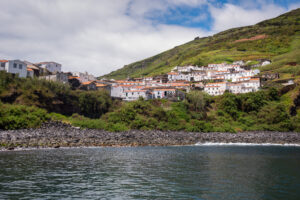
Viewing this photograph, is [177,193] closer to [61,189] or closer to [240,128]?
[61,189]

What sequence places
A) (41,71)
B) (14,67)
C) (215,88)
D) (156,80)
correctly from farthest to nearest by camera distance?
1. (156,80)
2. (215,88)
3. (41,71)
4. (14,67)

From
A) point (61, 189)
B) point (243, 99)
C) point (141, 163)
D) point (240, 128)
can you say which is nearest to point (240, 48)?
point (243, 99)

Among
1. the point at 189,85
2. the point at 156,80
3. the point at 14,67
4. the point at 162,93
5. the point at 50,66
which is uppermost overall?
the point at 50,66

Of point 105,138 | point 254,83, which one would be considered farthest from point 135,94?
point 254,83

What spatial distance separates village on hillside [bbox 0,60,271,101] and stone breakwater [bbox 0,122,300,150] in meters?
28.5

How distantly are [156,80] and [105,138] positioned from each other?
82610 millimetres

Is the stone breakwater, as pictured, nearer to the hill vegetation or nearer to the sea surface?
the hill vegetation

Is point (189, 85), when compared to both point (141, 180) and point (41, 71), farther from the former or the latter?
point (141, 180)

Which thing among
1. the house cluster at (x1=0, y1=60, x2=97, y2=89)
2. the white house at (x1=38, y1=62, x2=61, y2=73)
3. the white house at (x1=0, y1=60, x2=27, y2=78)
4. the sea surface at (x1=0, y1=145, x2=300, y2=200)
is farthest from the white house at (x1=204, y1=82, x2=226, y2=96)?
the sea surface at (x1=0, y1=145, x2=300, y2=200)

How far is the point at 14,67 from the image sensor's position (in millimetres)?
69875

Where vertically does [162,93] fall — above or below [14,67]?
below

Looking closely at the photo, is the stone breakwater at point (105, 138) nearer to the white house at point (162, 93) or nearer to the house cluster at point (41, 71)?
the house cluster at point (41, 71)

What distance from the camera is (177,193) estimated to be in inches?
679

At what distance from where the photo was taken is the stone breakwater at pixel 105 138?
41594mm
